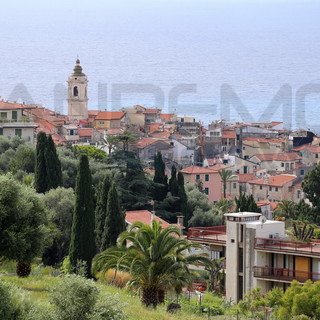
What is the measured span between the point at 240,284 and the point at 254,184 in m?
36.5

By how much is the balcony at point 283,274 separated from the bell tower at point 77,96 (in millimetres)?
61976

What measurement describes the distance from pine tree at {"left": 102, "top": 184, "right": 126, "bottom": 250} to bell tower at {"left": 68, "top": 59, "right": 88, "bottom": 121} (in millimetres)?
57978

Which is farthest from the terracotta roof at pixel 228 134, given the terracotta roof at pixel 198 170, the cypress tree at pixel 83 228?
the cypress tree at pixel 83 228

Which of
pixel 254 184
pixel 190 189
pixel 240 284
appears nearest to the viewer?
pixel 240 284

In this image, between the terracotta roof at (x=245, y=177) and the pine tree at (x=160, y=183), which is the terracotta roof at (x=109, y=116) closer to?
the terracotta roof at (x=245, y=177)

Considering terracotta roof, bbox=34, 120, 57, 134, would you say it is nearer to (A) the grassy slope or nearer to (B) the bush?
(A) the grassy slope

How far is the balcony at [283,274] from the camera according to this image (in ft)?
82.4

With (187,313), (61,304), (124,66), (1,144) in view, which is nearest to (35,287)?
(187,313)

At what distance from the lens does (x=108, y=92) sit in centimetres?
14038

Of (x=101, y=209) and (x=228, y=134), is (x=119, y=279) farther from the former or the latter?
(x=228, y=134)

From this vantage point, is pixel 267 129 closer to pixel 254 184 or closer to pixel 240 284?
pixel 254 184

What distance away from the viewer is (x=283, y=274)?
2569cm

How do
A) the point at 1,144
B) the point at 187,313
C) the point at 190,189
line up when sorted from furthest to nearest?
the point at 190,189
the point at 1,144
the point at 187,313

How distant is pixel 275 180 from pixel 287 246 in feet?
122
